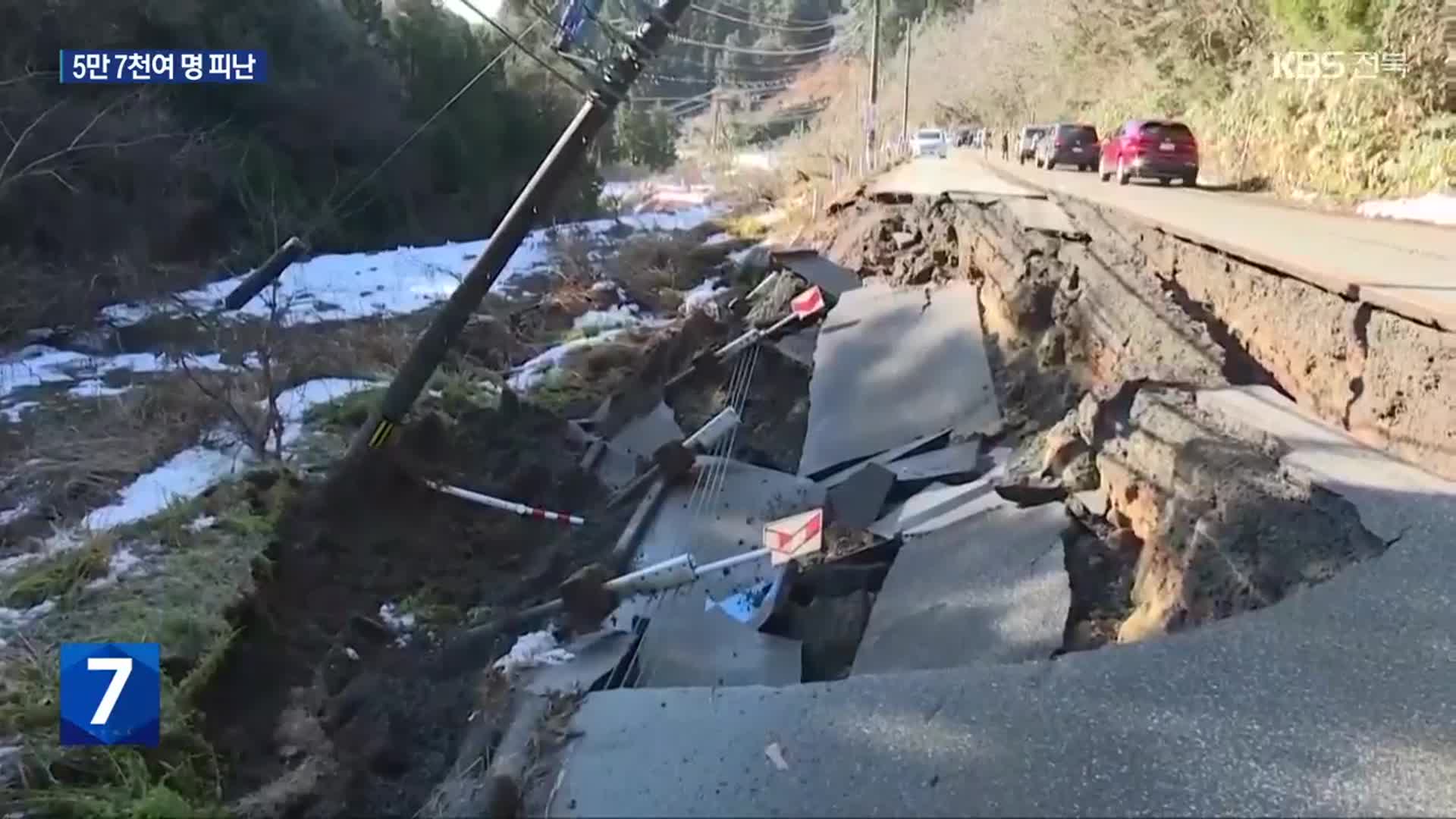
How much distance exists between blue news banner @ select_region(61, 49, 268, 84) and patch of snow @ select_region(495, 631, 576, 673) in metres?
14.6

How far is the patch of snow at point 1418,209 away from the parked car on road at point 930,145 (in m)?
22.5

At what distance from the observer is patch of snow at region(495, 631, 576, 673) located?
518 cm

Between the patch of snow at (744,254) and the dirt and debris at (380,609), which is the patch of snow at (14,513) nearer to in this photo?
the dirt and debris at (380,609)

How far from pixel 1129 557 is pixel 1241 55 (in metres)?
21.7

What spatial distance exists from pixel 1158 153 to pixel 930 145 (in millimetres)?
18670

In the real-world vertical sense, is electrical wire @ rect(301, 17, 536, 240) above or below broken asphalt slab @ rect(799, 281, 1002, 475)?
above

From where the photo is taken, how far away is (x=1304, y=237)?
36.6ft

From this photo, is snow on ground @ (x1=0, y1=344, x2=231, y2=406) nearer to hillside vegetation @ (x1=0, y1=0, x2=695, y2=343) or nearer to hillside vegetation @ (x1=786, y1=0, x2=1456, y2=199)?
hillside vegetation @ (x1=0, y1=0, x2=695, y2=343)

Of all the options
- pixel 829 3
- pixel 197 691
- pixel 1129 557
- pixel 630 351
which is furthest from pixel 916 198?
pixel 829 3

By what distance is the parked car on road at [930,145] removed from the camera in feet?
125

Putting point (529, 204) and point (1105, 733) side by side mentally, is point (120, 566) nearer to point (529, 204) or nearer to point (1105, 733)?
point (529, 204)

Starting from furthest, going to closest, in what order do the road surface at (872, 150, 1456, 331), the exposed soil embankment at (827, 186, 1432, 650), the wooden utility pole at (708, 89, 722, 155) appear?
the wooden utility pole at (708, 89, 722, 155)
the road surface at (872, 150, 1456, 331)
the exposed soil embankment at (827, 186, 1432, 650)

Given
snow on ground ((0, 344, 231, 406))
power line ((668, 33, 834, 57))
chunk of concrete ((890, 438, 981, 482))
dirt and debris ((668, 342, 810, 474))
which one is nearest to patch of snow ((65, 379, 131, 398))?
snow on ground ((0, 344, 231, 406))

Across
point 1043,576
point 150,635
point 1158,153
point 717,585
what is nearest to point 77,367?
point 150,635
